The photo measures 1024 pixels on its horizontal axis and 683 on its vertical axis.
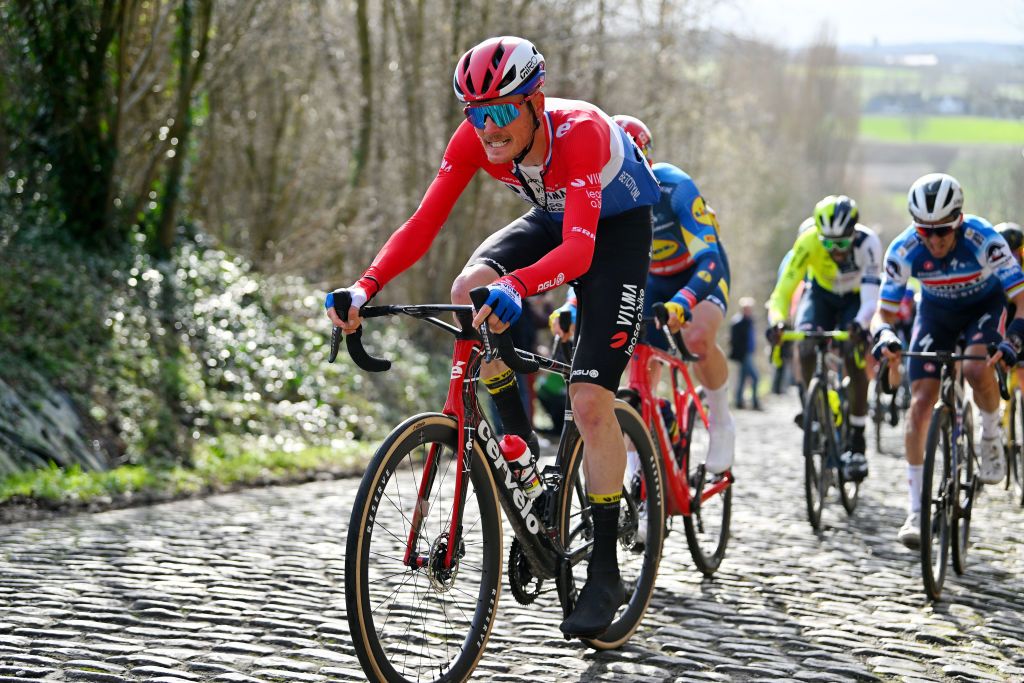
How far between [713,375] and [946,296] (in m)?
1.57

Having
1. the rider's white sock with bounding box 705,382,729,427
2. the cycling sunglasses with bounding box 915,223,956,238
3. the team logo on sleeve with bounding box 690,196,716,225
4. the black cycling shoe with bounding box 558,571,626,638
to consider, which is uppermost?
the team logo on sleeve with bounding box 690,196,716,225

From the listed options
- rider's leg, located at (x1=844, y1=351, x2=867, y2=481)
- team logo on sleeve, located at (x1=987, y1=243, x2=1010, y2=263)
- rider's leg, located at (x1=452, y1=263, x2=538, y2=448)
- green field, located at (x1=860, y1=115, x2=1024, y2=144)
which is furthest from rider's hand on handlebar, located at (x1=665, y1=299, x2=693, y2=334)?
green field, located at (x1=860, y1=115, x2=1024, y2=144)

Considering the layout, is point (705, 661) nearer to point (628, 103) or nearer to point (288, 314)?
point (288, 314)

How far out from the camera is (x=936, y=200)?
7.00 m

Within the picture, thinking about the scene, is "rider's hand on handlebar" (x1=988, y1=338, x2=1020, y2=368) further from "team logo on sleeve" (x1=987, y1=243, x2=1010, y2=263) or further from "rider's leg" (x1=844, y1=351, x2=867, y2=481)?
"rider's leg" (x1=844, y1=351, x2=867, y2=481)

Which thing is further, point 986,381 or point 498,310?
point 986,381

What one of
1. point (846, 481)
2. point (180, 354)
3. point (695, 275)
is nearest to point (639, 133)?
point (695, 275)

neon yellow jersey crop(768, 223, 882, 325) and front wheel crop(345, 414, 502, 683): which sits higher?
neon yellow jersey crop(768, 223, 882, 325)

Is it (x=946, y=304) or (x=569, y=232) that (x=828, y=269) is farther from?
(x=569, y=232)

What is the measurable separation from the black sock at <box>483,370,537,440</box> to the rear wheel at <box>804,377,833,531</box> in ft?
13.9

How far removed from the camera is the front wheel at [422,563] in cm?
393

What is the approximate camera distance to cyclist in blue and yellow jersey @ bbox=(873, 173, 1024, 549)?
7.09 m

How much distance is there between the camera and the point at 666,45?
2434 cm

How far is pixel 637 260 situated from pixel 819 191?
243 ft
